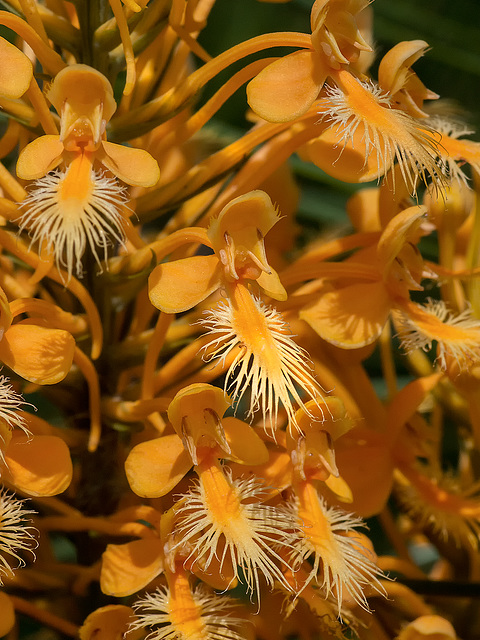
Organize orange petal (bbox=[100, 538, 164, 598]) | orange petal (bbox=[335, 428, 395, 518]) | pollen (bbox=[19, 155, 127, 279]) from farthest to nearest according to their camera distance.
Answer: orange petal (bbox=[335, 428, 395, 518]) → orange petal (bbox=[100, 538, 164, 598]) → pollen (bbox=[19, 155, 127, 279])

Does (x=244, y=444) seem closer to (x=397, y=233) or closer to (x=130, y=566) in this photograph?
(x=130, y=566)

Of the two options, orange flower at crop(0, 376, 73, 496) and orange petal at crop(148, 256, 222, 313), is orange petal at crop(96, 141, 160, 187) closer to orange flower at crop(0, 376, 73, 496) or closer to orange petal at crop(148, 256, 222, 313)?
orange petal at crop(148, 256, 222, 313)

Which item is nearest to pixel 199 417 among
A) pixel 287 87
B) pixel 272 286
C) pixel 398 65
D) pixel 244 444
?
pixel 244 444

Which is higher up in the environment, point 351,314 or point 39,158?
point 39,158

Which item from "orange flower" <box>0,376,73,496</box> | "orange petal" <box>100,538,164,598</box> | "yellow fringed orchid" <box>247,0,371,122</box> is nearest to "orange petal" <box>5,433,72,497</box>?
"orange flower" <box>0,376,73,496</box>

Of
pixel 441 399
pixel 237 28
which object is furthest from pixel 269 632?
pixel 237 28

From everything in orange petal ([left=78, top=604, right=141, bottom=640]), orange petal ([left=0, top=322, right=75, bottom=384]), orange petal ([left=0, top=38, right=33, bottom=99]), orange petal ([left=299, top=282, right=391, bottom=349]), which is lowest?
orange petal ([left=78, top=604, right=141, bottom=640])

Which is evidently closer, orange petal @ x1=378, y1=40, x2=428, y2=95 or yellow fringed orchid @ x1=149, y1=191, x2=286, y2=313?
yellow fringed orchid @ x1=149, y1=191, x2=286, y2=313
